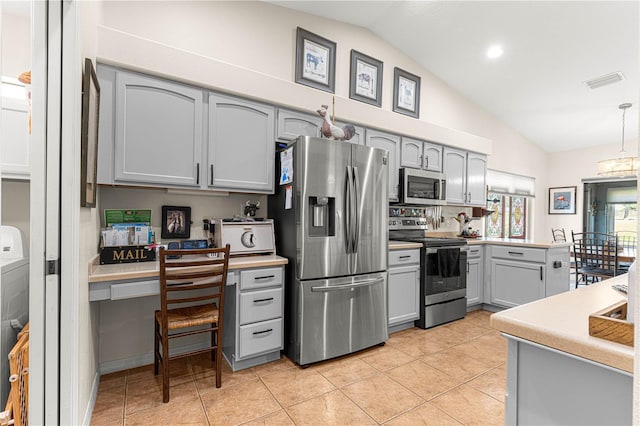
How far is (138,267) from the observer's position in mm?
2027

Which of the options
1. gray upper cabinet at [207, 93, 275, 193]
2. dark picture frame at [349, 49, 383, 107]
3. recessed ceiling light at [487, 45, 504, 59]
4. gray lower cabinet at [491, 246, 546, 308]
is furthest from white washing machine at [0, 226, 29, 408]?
recessed ceiling light at [487, 45, 504, 59]

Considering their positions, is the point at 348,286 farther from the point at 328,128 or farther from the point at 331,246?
the point at 328,128

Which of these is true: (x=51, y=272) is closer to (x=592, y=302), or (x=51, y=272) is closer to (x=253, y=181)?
(x=253, y=181)

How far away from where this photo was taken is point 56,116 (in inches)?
53.1

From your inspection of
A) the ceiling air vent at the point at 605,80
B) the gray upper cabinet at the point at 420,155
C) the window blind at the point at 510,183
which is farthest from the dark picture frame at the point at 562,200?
the gray upper cabinet at the point at 420,155

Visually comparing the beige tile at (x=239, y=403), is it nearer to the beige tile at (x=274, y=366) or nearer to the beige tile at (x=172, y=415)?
the beige tile at (x=172, y=415)

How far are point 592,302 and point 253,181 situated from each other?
221 cm

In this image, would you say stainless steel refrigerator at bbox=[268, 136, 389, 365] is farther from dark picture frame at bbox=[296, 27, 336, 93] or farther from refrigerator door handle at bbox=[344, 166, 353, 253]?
dark picture frame at bbox=[296, 27, 336, 93]

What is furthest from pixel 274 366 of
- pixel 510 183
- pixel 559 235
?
pixel 559 235

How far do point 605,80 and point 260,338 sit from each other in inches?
208

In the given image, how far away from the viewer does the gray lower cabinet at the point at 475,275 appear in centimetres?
378

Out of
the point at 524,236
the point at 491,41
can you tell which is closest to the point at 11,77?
the point at 491,41

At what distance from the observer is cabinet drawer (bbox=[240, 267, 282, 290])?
7.39ft

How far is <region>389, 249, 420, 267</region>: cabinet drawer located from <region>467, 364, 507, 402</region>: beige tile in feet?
3.78
